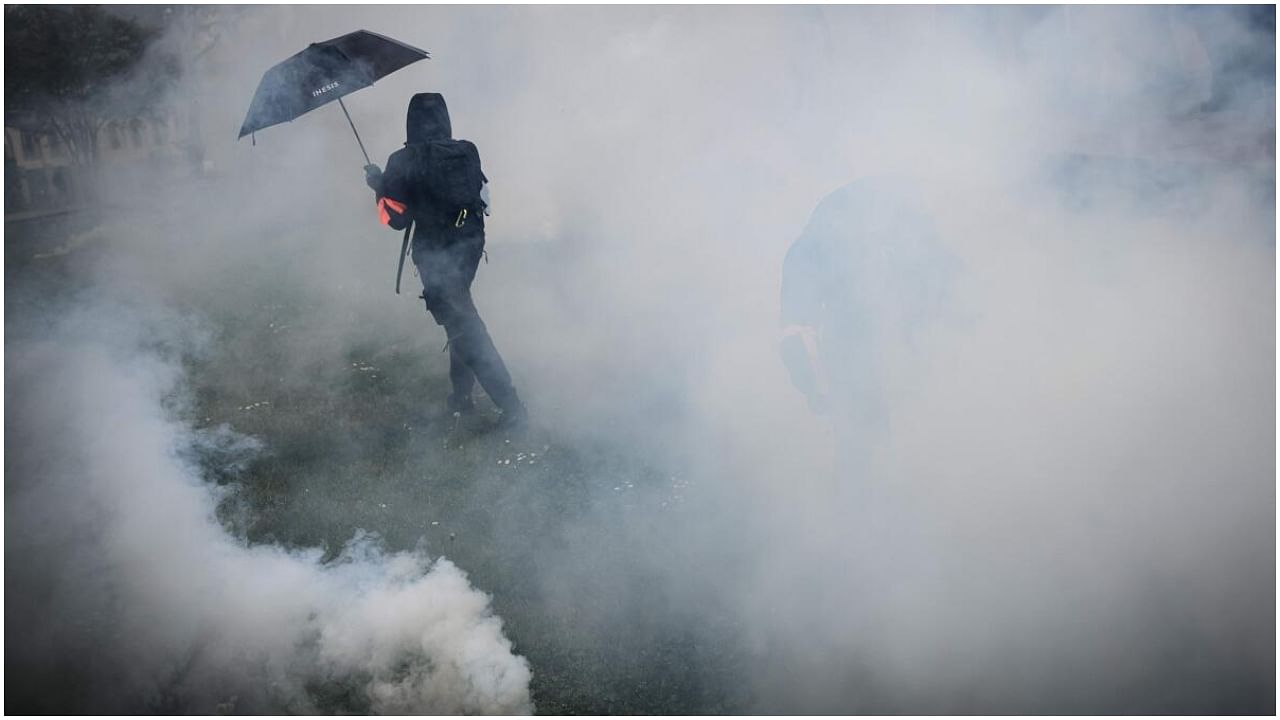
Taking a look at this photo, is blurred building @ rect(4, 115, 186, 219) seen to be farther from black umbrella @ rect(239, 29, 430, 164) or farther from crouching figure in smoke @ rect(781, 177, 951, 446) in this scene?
crouching figure in smoke @ rect(781, 177, 951, 446)

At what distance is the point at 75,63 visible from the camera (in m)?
10.5

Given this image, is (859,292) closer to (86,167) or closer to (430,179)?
(430,179)

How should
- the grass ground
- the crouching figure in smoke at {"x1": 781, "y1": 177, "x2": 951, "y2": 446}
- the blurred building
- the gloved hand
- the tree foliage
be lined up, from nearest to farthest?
the grass ground, the crouching figure in smoke at {"x1": 781, "y1": 177, "x2": 951, "y2": 446}, the gloved hand, the tree foliage, the blurred building

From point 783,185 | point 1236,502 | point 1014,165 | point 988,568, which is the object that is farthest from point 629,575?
point 783,185

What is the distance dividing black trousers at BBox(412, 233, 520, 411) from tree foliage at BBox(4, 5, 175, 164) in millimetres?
7098

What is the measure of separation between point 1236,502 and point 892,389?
1.26m

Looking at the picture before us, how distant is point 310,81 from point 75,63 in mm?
9564

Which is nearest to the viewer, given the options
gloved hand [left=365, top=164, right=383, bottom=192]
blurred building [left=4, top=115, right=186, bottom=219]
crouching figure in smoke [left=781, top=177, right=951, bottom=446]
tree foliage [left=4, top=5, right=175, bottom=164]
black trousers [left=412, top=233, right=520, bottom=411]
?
crouching figure in smoke [left=781, top=177, right=951, bottom=446]

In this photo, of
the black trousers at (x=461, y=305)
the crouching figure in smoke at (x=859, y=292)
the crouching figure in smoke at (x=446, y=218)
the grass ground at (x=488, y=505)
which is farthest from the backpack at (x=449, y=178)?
the crouching figure in smoke at (x=859, y=292)

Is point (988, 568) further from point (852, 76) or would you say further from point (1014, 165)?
point (852, 76)

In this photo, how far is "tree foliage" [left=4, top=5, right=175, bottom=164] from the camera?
388 inches

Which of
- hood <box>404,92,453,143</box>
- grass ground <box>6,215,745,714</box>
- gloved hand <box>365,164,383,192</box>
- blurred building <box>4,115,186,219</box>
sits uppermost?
blurred building <box>4,115,186,219</box>

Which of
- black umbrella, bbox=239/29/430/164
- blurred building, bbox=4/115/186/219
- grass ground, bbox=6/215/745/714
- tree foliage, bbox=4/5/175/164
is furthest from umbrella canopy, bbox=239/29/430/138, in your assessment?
blurred building, bbox=4/115/186/219

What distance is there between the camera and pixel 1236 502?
113 inches
